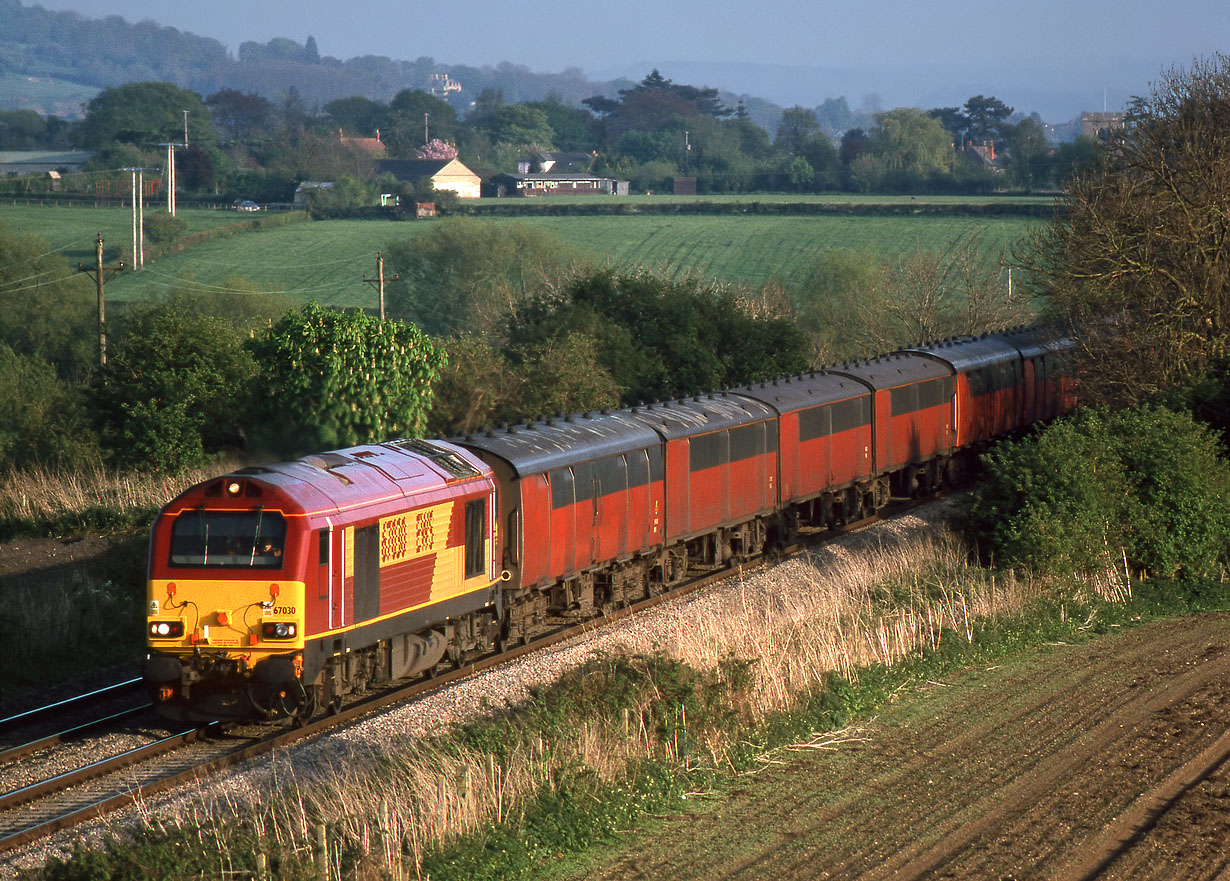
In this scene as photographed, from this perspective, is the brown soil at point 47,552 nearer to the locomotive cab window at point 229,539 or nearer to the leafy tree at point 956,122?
the locomotive cab window at point 229,539

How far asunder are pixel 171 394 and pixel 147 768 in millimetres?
23080

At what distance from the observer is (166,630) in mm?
14875

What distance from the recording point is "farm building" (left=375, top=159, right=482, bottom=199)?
132m

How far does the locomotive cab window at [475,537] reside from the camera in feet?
59.2

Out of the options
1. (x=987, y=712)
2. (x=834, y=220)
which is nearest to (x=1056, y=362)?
(x=987, y=712)

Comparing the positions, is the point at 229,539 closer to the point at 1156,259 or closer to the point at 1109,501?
the point at 1109,501

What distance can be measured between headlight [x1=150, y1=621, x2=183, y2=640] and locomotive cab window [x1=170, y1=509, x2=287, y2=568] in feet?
2.15

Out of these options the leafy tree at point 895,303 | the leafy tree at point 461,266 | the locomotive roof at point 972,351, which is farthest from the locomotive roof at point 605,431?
the leafy tree at point 461,266

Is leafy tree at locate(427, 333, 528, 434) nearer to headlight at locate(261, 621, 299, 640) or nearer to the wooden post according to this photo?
headlight at locate(261, 621, 299, 640)

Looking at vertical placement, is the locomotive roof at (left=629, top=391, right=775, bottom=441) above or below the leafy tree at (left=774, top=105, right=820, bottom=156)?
below

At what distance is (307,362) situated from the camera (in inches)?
1273

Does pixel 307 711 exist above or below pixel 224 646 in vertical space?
below

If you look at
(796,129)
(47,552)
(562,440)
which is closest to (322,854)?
(562,440)

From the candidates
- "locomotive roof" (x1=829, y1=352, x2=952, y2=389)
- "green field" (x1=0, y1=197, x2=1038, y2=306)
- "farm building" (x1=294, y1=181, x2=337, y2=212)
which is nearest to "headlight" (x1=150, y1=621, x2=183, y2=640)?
"locomotive roof" (x1=829, y1=352, x2=952, y2=389)
